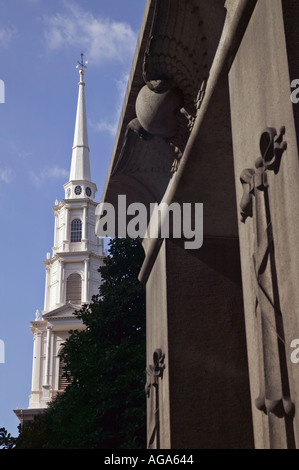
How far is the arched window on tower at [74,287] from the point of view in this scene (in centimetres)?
5728

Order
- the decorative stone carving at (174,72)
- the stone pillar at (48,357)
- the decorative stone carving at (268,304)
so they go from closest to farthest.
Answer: the decorative stone carving at (268,304), the decorative stone carving at (174,72), the stone pillar at (48,357)

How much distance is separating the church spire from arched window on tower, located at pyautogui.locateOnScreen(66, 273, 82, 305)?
9742 mm

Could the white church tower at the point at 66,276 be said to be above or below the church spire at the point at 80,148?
below

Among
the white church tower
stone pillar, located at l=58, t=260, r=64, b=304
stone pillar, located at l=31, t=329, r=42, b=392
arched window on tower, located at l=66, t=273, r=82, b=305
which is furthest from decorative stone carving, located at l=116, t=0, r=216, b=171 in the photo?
arched window on tower, located at l=66, t=273, r=82, b=305

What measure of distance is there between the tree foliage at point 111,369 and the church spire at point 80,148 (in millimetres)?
43966

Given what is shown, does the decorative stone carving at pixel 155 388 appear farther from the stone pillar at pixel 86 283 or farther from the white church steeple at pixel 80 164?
the white church steeple at pixel 80 164

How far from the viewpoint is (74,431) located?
53.6ft

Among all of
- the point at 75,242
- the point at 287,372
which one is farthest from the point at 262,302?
the point at 75,242

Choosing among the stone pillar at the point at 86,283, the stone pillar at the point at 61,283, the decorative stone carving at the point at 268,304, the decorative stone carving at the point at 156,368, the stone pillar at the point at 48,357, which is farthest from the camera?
the stone pillar at the point at 61,283

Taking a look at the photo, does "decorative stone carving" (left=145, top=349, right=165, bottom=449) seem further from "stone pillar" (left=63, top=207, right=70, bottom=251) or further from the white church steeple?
the white church steeple

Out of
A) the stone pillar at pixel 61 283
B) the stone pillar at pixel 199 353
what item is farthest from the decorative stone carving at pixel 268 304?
the stone pillar at pixel 61 283

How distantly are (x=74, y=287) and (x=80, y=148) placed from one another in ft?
48.7

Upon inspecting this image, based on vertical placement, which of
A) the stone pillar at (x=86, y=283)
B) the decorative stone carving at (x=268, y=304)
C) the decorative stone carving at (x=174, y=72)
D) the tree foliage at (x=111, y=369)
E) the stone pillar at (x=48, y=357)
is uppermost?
the stone pillar at (x=86, y=283)

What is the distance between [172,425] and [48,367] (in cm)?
4927
